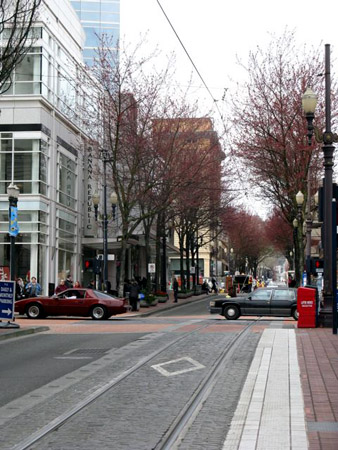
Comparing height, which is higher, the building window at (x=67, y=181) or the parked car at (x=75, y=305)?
the building window at (x=67, y=181)

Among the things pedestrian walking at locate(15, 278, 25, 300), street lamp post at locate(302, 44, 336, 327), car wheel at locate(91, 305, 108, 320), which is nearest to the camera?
street lamp post at locate(302, 44, 336, 327)

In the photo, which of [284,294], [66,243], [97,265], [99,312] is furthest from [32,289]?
[284,294]

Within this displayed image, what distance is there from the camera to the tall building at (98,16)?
87.8 meters

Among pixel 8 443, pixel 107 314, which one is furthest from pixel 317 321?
pixel 8 443

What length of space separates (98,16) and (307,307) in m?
75.0

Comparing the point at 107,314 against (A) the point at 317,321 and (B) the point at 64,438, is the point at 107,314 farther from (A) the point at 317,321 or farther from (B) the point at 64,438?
(B) the point at 64,438

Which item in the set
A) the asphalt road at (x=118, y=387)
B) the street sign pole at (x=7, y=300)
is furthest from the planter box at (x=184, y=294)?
the asphalt road at (x=118, y=387)

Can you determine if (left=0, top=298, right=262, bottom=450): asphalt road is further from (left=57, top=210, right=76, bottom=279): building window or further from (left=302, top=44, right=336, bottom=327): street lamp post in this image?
(left=57, top=210, right=76, bottom=279): building window

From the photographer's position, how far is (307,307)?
19625 millimetres

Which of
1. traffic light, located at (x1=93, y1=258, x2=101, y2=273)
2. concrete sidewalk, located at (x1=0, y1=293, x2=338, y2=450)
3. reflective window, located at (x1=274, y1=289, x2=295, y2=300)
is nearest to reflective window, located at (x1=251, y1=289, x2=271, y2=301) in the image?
reflective window, located at (x1=274, y1=289, x2=295, y2=300)

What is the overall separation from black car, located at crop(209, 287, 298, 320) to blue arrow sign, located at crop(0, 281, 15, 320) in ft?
31.2

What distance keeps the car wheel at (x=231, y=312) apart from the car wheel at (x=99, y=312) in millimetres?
4979

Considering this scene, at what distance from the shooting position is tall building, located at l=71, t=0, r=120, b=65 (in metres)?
87.8

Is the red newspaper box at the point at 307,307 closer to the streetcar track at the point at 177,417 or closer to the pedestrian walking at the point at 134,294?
the streetcar track at the point at 177,417
